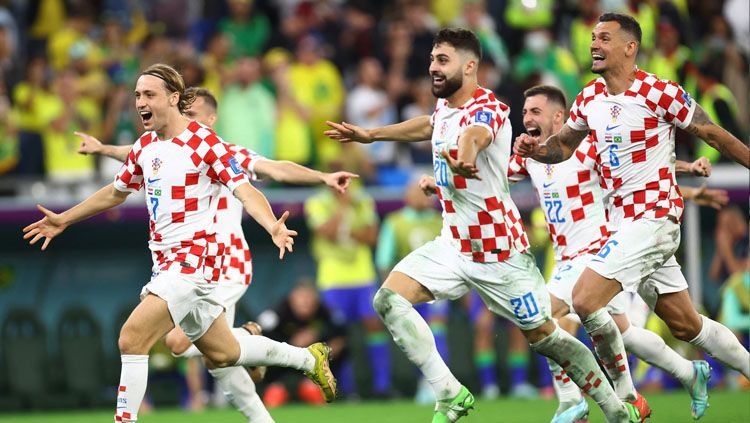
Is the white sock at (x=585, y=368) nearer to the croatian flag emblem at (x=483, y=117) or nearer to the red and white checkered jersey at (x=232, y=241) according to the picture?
the croatian flag emblem at (x=483, y=117)

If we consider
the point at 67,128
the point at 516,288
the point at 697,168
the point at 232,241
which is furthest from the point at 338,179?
the point at 67,128

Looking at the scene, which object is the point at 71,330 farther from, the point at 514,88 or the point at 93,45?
the point at 514,88

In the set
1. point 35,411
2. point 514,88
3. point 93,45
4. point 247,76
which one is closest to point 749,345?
point 514,88

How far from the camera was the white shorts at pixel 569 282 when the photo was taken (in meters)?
10.5

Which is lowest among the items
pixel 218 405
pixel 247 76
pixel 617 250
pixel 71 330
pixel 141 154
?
pixel 218 405

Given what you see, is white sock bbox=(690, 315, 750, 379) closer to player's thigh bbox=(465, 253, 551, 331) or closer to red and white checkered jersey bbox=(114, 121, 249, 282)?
player's thigh bbox=(465, 253, 551, 331)

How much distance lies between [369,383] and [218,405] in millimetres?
1821

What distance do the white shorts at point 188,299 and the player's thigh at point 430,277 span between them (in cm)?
122

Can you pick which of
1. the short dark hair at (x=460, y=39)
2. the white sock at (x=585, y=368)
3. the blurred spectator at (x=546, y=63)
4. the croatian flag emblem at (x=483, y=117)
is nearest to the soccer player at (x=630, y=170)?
the white sock at (x=585, y=368)

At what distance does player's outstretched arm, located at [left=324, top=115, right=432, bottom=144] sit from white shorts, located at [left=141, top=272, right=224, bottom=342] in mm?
1438

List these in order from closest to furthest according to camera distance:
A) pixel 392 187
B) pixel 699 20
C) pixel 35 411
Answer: pixel 35 411 < pixel 392 187 < pixel 699 20

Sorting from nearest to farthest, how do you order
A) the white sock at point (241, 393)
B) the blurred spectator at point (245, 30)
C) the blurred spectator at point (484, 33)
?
the white sock at point (241, 393), the blurred spectator at point (484, 33), the blurred spectator at point (245, 30)

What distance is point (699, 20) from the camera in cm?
1822

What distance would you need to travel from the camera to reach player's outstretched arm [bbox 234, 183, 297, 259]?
8469 mm
